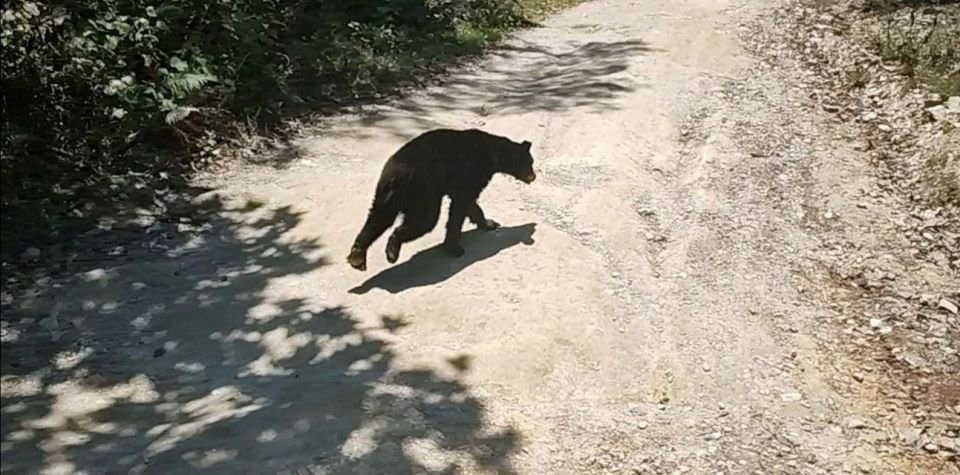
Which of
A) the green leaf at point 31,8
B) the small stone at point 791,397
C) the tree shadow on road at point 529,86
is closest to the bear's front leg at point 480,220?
the small stone at point 791,397

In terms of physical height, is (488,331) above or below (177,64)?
below

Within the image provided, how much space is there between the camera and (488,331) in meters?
5.73

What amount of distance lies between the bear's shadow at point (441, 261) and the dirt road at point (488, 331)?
2 cm

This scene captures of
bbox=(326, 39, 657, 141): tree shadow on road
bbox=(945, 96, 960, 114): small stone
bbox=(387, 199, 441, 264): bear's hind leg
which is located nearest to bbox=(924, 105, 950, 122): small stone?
bbox=(945, 96, 960, 114): small stone

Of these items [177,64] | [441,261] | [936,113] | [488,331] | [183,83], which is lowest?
[936,113]

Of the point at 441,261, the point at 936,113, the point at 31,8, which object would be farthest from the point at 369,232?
the point at 936,113

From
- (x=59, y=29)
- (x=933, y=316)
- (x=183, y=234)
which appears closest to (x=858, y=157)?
(x=933, y=316)

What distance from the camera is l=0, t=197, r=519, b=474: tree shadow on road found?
3.77 metres

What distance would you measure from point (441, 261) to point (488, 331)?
0.96 metres

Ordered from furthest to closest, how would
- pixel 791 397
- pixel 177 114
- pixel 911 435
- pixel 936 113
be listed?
1. pixel 936 113
2. pixel 177 114
3. pixel 791 397
4. pixel 911 435

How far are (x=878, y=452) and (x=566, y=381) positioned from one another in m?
1.75

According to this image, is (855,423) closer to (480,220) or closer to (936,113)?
(480,220)

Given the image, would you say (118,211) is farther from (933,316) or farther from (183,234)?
(933,316)

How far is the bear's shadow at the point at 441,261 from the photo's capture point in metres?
6.26
